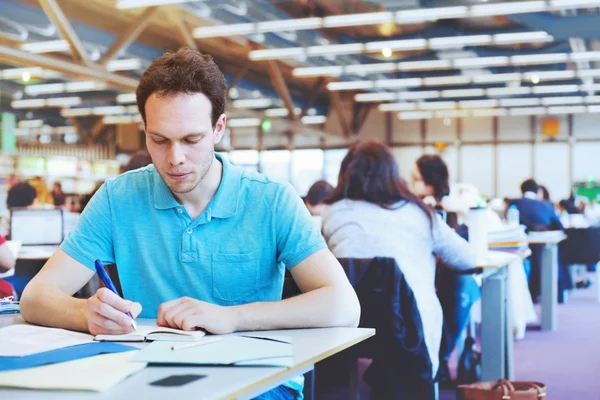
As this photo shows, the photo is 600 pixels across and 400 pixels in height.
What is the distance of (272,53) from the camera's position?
10.8m

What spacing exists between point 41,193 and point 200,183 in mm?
9054

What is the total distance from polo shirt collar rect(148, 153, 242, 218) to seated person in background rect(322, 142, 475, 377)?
61.5 inches

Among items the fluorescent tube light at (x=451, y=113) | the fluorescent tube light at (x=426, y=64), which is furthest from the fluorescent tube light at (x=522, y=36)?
the fluorescent tube light at (x=451, y=113)

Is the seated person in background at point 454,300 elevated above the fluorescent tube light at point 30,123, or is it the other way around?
the fluorescent tube light at point 30,123

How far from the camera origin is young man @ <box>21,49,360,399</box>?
5.86 ft

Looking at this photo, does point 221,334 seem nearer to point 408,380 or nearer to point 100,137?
point 408,380

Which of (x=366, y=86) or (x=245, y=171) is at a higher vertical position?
(x=366, y=86)

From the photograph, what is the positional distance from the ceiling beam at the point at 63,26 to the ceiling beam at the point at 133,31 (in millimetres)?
368

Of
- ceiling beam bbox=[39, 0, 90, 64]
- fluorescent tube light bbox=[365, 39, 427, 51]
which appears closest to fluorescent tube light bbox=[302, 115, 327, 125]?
fluorescent tube light bbox=[365, 39, 427, 51]

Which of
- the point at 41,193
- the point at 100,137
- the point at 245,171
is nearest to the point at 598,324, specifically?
the point at 245,171

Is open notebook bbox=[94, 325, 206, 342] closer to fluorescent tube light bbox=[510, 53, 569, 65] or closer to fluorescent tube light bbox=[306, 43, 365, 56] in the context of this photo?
fluorescent tube light bbox=[306, 43, 365, 56]

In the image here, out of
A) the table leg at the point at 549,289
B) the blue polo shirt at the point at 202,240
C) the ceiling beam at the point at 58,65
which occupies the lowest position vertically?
the table leg at the point at 549,289

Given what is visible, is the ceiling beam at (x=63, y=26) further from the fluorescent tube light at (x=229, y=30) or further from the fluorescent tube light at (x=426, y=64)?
the fluorescent tube light at (x=426, y=64)

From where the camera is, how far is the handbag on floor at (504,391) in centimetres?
331
